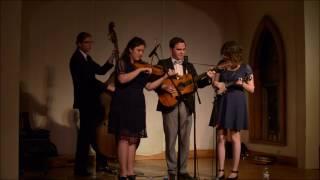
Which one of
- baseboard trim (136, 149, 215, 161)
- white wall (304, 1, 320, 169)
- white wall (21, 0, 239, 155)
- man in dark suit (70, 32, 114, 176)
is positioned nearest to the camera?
man in dark suit (70, 32, 114, 176)

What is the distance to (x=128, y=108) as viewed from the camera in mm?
4426

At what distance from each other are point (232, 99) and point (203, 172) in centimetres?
136

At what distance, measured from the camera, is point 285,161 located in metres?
6.94

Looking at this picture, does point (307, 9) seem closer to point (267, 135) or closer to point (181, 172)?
point (267, 135)

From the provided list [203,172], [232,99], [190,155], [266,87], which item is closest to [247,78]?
[232,99]

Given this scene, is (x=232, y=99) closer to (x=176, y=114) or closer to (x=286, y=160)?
(x=176, y=114)

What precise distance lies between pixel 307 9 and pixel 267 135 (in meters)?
2.36

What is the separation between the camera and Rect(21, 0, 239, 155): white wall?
689 cm

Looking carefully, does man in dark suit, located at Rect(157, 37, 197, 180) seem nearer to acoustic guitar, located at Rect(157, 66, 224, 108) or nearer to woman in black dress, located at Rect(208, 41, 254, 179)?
acoustic guitar, located at Rect(157, 66, 224, 108)

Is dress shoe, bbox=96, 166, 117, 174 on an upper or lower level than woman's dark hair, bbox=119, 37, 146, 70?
lower

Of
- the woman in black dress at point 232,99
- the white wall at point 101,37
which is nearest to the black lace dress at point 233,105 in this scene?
the woman in black dress at point 232,99

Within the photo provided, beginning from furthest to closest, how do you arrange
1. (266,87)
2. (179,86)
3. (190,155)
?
(266,87) → (190,155) → (179,86)

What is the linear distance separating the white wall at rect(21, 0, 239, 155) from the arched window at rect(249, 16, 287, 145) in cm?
69

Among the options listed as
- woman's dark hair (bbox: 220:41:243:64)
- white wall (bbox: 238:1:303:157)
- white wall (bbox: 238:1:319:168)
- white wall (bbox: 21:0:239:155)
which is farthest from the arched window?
woman's dark hair (bbox: 220:41:243:64)
